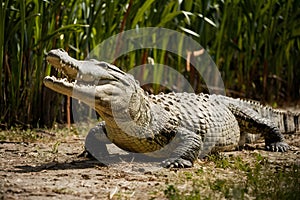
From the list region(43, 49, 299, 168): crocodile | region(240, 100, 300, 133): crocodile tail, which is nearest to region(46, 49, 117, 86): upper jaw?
region(43, 49, 299, 168): crocodile

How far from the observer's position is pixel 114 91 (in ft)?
14.9

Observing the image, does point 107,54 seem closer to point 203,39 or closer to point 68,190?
point 203,39

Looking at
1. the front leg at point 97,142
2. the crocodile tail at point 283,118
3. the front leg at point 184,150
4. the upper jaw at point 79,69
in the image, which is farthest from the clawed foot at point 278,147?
the upper jaw at point 79,69

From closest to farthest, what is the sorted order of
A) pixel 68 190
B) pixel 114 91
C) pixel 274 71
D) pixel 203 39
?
pixel 68 190
pixel 114 91
pixel 203 39
pixel 274 71

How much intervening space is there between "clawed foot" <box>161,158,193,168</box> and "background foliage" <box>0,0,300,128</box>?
2.21m

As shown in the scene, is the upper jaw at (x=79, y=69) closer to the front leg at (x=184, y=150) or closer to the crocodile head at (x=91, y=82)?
the crocodile head at (x=91, y=82)

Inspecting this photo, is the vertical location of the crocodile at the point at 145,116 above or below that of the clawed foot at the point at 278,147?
above

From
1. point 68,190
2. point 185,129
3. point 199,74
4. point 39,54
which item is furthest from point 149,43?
point 68,190

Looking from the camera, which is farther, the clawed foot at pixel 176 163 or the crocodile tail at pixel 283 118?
the crocodile tail at pixel 283 118

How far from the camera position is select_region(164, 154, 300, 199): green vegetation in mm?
3408

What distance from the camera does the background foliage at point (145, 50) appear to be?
6.45 m

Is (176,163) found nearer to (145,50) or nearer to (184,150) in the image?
(184,150)

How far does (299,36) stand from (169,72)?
216 cm

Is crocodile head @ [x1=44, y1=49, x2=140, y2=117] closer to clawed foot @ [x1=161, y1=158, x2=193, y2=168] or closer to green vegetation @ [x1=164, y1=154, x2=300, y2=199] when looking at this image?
clawed foot @ [x1=161, y1=158, x2=193, y2=168]
